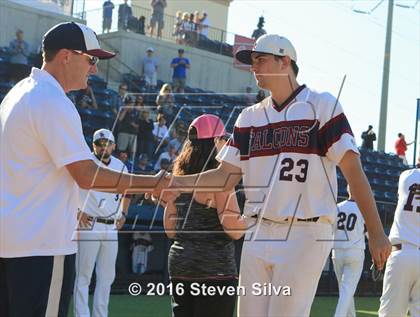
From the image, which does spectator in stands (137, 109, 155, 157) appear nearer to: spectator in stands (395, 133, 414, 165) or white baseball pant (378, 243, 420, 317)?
white baseball pant (378, 243, 420, 317)

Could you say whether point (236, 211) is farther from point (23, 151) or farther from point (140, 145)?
point (140, 145)

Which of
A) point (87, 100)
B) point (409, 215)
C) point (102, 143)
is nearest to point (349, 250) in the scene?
point (409, 215)

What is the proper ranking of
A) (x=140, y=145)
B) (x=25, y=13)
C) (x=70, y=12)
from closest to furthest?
1. (x=140, y=145)
2. (x=25, y=13)
3. (x=70, y=12)

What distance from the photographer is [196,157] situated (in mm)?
5762

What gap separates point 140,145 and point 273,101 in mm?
10877

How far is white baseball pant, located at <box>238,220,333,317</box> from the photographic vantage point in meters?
4.81

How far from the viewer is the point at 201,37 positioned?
2880cm

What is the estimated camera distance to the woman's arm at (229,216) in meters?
5.57

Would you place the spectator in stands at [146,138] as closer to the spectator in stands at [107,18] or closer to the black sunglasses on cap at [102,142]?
the black sunglasses on cap at [102,142]

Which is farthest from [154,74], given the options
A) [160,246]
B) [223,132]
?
[223,132]

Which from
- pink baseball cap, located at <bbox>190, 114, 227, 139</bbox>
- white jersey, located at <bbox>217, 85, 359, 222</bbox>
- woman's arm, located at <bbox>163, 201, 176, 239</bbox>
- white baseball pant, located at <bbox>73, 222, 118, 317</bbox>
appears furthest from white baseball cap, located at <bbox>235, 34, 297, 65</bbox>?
white baseball pant, located at <bbox>73, 222, 118, 317</bbox>

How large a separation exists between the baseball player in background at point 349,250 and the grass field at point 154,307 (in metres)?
1.19

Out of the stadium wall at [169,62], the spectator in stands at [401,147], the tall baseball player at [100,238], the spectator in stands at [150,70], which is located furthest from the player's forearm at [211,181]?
the spectator in stands at [401,147]

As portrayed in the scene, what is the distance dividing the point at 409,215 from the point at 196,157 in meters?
3.48
